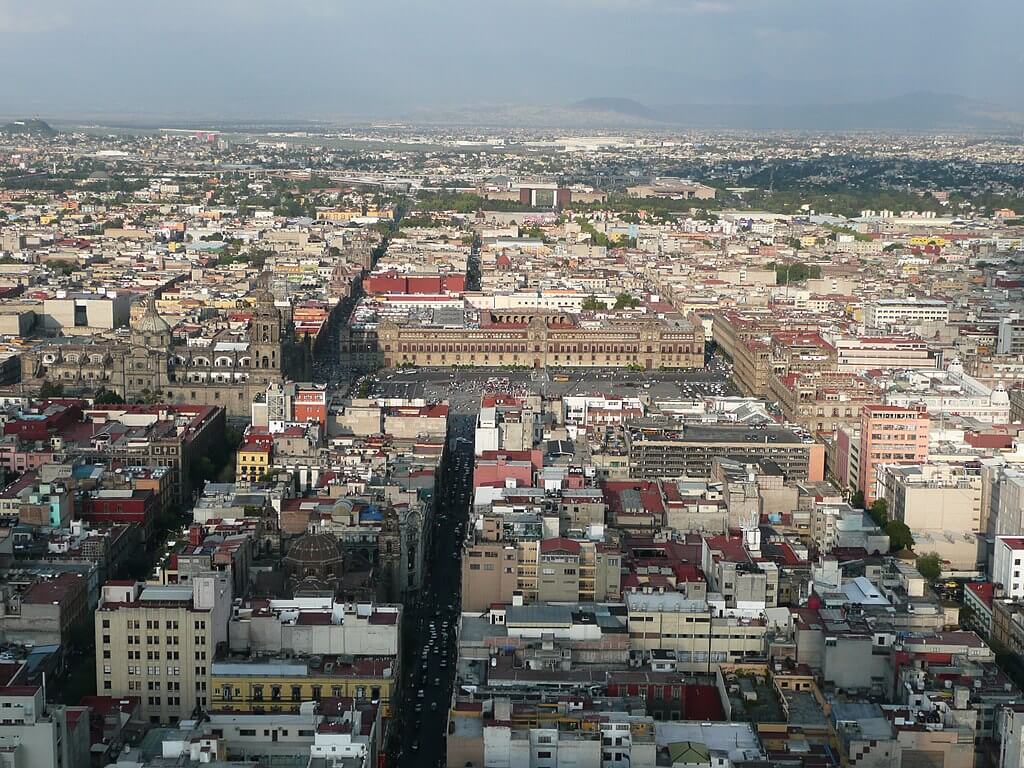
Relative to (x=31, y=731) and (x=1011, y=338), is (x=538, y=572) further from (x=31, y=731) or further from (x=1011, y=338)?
(x=1011, y=338)

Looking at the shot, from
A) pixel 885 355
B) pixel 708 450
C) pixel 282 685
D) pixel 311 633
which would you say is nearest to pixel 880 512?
pixel 708 450


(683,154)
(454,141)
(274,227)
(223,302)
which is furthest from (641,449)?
(454,141)

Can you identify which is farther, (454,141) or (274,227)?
(454,141)

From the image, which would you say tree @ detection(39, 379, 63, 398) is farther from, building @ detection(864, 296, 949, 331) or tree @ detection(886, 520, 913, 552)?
Result: building @ detection(864, 296, 949, 331)

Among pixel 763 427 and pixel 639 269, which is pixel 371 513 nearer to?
pixel 763 427

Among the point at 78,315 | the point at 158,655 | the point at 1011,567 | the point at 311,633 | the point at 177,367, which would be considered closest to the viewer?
the point at 158,655

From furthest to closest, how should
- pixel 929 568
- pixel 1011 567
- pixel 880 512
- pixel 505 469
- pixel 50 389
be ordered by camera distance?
pixel 50 389 < pixel 880 512 < pixel 505 469 < pixel 929 568 < pixel 1011 567
